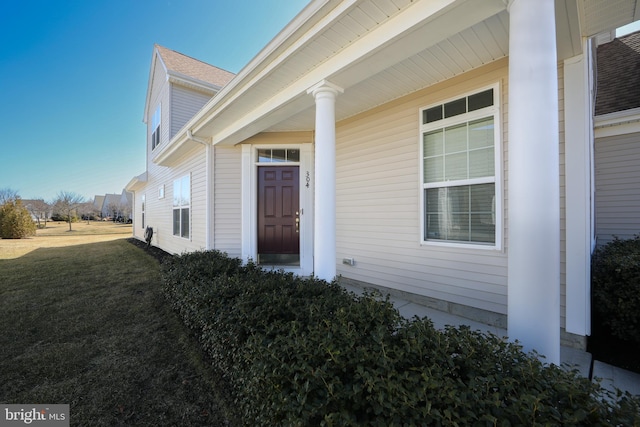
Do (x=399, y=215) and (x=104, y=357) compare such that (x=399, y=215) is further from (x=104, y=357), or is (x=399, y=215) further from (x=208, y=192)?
(x=208, y=192)

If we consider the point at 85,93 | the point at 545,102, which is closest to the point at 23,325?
the point at 545,102

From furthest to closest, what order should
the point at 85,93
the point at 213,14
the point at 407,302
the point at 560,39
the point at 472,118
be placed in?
the point at 85,93
the point at 213,14
the point at 407,302
the point at 472,118
the point at 560,39

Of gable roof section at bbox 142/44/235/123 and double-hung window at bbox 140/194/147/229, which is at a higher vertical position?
gable roof section at bbox 142/44/235/123

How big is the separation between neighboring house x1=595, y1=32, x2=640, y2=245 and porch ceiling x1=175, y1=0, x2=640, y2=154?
3612 millimetres

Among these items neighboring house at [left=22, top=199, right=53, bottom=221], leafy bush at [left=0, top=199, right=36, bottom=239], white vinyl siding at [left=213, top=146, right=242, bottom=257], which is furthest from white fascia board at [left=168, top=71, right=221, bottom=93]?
neighboring house at [left=22, top=199, right=53, bottom=221]

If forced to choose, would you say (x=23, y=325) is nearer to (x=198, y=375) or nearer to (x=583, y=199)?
(x=198, y=375)

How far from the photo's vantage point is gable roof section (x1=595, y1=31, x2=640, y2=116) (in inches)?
Result: 202

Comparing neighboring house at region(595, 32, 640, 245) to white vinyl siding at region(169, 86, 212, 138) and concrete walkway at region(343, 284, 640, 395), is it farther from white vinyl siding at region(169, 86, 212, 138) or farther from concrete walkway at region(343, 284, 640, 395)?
white vinyl siding at region(169, 86, 212, 138)

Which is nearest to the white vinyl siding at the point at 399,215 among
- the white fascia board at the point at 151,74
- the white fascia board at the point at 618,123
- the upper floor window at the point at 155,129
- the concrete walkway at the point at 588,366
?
the concrete walkway at the point at 588,366

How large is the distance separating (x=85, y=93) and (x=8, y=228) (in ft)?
27.6

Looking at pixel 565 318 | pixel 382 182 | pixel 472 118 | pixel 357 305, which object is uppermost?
pixel 472 118

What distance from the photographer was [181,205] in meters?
7.39

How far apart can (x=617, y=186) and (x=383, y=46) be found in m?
5.66

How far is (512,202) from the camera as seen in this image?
1644 millimetres
